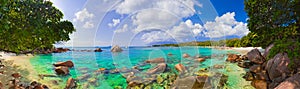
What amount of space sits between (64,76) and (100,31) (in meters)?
6.28

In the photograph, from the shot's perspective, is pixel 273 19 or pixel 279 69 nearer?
pixel 279 69

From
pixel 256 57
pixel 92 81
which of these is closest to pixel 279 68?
pixel 256 57

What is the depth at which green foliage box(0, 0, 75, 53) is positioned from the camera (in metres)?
6.67

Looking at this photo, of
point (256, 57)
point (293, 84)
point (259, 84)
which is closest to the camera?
point (293, 84)

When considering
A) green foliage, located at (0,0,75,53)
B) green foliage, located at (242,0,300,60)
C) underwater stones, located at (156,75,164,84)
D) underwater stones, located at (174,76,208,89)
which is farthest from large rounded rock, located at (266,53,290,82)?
green foliage, located at (0,0,75,53)

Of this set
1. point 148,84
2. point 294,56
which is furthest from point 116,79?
point 294,56

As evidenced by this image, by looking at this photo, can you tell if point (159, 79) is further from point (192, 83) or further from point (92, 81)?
point (92, 81)

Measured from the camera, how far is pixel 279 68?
8.62 meters

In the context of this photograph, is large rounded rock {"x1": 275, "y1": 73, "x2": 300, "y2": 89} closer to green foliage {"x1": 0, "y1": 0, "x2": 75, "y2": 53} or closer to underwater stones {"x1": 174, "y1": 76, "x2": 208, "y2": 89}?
underwater stones {"x1": 174, "y1": 76, "x2": 208, "y2": 89}

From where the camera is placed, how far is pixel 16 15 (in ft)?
21.9

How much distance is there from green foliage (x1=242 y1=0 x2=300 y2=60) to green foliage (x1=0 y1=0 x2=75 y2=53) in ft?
28.6

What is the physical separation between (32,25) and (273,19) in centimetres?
1091

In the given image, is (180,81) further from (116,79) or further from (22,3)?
(22,3)

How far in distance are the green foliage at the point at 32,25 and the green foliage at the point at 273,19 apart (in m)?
8.72
